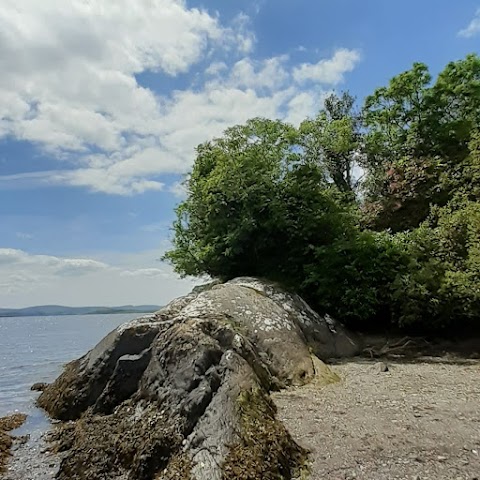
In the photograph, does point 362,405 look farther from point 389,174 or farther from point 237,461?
point 389,174

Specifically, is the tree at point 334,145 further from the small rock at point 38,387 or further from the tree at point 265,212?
the small rock at point 38,387

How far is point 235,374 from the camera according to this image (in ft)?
28.3

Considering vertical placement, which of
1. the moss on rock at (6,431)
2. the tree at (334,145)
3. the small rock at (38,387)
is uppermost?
the tree at (334,145)

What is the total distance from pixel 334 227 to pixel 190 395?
10.8m

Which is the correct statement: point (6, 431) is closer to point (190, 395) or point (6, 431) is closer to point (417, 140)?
point (190, 395)

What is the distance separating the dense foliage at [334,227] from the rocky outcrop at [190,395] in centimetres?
319

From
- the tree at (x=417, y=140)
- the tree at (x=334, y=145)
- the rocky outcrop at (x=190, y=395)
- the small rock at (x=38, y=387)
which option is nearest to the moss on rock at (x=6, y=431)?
the rocky outcrop at (x=190, y=395)

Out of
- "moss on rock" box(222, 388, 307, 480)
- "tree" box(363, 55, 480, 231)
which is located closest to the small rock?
"moss on rock" box(222, 388, 307, 480)

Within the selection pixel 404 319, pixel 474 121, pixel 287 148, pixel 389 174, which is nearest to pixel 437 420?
pixel 404 319

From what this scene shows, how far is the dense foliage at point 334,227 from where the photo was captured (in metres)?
16.0

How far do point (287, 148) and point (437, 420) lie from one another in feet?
42.1

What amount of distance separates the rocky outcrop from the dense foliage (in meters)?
3.19

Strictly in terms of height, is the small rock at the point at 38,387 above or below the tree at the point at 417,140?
below

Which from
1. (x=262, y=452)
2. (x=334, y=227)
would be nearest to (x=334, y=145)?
(x=334, y=227)
